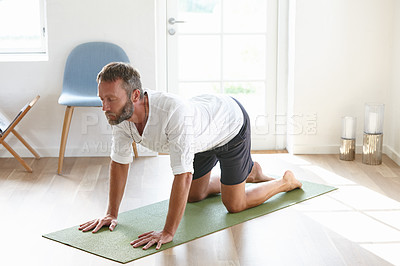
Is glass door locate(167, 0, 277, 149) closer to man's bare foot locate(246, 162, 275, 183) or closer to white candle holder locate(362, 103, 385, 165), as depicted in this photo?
white candle holder locate(362, 103, 385, 165)

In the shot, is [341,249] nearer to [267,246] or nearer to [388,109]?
[267,246]

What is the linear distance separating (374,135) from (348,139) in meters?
0.20

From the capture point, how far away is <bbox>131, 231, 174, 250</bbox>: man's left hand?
2807 mm

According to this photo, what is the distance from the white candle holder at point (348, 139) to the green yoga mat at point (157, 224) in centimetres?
83

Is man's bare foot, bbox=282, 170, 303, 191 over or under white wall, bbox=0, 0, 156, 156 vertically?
under

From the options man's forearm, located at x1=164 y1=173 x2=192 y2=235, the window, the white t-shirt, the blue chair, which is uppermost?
the window

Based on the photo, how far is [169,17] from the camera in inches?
183

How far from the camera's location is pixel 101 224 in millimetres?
3021

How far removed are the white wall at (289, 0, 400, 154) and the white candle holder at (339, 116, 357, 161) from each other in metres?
0.20

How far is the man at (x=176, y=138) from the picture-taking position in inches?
104

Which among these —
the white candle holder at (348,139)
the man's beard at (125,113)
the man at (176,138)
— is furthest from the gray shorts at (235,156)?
the white candle holder at (348,139)

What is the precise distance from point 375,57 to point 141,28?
1.85 metres

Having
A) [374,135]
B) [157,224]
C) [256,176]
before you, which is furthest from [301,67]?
[157,224]

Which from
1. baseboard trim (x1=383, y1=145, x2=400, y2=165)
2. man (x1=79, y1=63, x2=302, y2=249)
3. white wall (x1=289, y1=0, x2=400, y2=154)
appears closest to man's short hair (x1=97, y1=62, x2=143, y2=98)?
man (x1=79, y1=63, x2=302, y2=249)
